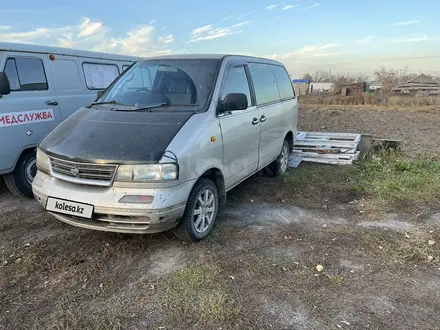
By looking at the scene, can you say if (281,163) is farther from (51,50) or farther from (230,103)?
(51,50)

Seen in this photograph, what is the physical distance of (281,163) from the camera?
6074 millimetres

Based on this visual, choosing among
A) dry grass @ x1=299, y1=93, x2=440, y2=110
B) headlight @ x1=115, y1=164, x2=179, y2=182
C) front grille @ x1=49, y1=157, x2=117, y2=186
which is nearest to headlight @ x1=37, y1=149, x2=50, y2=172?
front grille @ x1=49, y1=157, x2=117, y2=186

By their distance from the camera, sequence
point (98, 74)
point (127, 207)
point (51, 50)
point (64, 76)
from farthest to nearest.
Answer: point (98, 74) → point (64, 76) → point (51, 50) → point (127, 207)

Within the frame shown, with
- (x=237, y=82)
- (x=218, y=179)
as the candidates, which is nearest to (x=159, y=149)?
(x=218, y=179)

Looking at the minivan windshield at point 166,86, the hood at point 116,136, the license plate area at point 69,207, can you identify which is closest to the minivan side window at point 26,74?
the minivan windshield at point 166,86

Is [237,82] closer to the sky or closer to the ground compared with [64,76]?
closer to the ground

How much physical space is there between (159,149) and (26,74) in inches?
121

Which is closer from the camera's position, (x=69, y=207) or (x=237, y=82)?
(x=69, y=207)

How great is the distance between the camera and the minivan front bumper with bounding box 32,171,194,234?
305 cm

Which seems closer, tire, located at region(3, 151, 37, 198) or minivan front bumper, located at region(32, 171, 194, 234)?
minivan front bumper, located at region(32, 171, 194, 234)

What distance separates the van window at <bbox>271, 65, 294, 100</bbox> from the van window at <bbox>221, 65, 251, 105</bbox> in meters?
1.34

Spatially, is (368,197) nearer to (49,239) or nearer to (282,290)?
(282,290)

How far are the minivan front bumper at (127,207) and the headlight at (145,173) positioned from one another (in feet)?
0.32

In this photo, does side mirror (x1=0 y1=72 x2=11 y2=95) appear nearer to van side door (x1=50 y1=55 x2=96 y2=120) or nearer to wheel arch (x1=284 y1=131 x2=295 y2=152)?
van side door (x1=50 y1=55 x2=96 y2=120)
